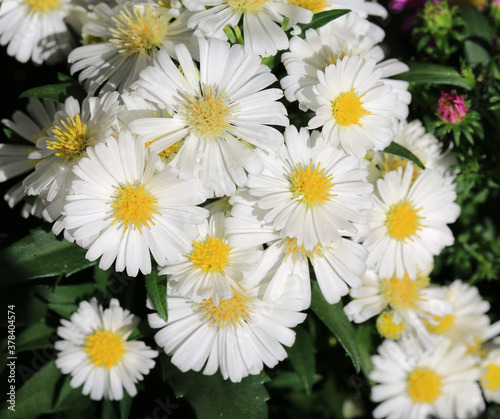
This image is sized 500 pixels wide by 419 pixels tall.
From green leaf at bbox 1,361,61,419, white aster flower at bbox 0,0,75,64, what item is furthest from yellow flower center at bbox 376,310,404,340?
white aster flower at bbox 0,0,75,64

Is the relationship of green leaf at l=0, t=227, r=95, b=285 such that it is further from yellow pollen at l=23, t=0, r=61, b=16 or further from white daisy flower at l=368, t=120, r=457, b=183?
white daisy flower at l=368, t=120, r=457, b=183

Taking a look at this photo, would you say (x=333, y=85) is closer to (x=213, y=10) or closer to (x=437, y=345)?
(x=213, y=10)

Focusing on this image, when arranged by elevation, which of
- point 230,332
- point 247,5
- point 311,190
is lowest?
point 230,332

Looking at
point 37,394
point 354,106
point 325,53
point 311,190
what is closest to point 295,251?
point 311,190

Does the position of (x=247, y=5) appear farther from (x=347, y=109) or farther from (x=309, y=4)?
(x=347, y=109)

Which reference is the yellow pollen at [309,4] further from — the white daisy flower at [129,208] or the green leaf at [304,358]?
the green leaf at [304,358]

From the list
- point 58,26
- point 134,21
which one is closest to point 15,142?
point 58,26

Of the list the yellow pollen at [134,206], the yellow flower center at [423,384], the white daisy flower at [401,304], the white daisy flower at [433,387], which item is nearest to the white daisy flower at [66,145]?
the yellow pollen at [134,206]
